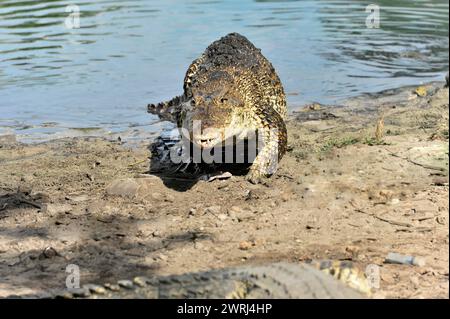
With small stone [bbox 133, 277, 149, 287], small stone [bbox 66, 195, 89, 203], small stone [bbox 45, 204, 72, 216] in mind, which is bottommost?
small stone [bbox 45, 204, 72, 216]

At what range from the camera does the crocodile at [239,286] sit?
3.06 m

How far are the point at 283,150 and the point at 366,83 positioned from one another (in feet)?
13.8

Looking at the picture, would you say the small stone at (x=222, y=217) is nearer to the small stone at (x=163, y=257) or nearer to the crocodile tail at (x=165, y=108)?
the small stone at (x=163, y=257)

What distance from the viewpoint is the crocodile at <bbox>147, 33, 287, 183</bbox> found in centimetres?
609

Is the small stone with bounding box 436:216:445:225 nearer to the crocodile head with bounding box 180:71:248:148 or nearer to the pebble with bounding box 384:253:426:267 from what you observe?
the pebble with bounding box 384:253:426:267

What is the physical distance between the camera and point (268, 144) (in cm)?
650

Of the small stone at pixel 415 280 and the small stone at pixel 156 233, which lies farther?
the small stone at pixel 156 233

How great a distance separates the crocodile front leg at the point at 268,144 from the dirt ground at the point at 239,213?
12 centimetres

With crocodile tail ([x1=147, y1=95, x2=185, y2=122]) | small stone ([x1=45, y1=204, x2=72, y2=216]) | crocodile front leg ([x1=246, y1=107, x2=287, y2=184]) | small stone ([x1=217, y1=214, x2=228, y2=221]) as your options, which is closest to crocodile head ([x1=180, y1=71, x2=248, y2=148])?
crocodile front leg ([x1=246, y1=107, x2=287, y2=184])

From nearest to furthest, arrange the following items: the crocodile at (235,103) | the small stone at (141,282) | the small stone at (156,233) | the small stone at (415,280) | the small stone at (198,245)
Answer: the small stone at (141,282) < the small stone at (415,280) < the small stone at (198,245) < the small stone at (156,233) < the crocodile at (235,103)

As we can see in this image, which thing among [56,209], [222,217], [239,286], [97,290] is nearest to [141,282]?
[97,290]

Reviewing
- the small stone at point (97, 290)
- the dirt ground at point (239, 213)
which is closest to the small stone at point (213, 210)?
the dirt ground at point (239, 213)

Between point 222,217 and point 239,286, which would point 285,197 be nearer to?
point 222,217

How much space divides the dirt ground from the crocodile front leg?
0.39ft
